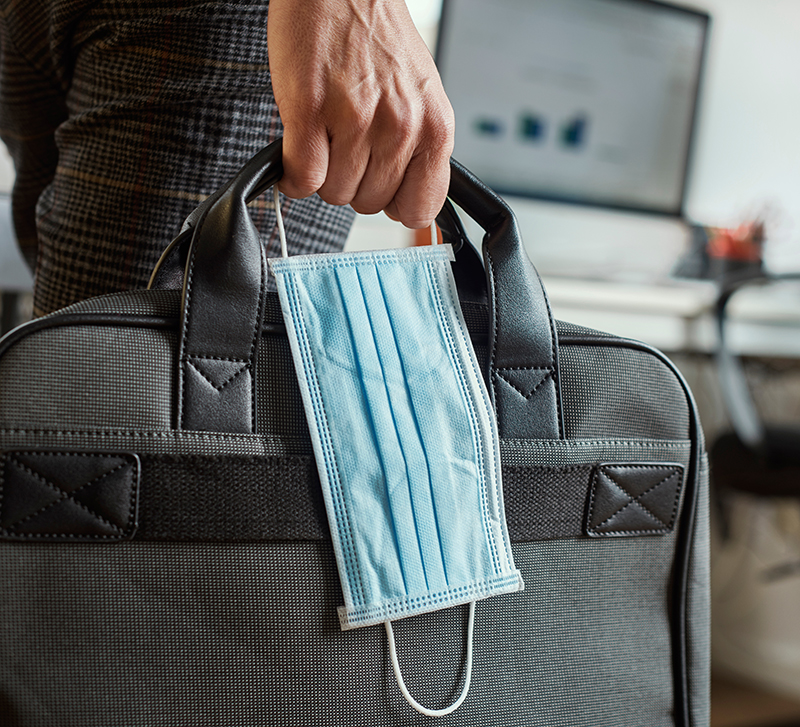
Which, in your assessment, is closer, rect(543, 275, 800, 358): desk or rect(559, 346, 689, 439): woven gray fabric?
rect(559, 346, 689, 439): woven gray fabric

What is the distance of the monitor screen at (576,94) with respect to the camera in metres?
1.61

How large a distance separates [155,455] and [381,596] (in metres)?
0.15

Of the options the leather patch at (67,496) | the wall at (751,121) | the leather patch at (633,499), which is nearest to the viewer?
the leather patch at (67,496)

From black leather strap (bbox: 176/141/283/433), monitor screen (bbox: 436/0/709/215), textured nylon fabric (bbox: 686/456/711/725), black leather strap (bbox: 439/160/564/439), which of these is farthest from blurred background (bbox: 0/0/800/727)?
black leather strap (bbox: 176/141/283/433)

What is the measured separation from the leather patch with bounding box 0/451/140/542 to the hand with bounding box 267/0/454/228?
0.65 feet

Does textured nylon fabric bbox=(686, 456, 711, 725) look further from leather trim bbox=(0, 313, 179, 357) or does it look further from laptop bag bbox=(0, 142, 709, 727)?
leather trim bbox=(0, 313, 179, 357)

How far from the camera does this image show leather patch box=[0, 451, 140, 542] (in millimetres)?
329

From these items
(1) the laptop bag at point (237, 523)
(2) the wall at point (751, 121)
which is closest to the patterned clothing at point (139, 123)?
(1) the laptop bag at point (237, 523)

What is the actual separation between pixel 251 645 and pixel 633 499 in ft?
0.92

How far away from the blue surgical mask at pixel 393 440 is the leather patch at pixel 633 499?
8 cm

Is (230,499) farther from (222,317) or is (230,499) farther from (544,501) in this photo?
(544,501)

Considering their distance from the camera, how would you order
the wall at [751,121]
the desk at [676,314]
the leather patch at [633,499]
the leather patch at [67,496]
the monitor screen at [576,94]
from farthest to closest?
the wall at [751,121], the monitor screen at [576,94], the desk at [676,314], the leather patch at [633,499], the leather patch at [67,496]

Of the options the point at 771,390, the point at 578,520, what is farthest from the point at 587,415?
the point at 771,390

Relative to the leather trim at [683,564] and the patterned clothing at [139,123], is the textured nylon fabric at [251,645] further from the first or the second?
the patterned clothing at [139,123]
